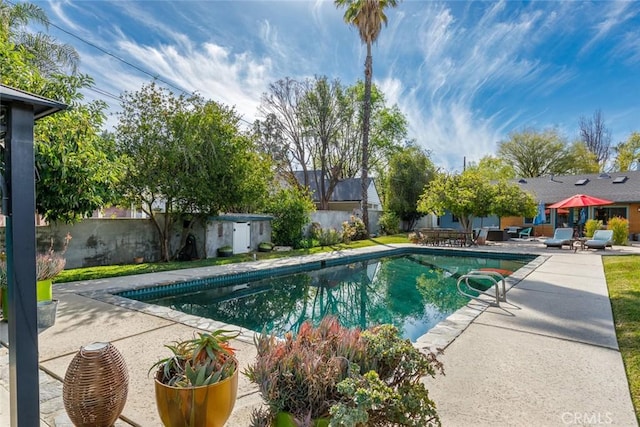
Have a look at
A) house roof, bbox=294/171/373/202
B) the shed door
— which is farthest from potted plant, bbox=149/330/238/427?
house roof, bbox=294/171/373/202

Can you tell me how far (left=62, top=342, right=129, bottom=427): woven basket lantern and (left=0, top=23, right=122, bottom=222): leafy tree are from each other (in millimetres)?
4651

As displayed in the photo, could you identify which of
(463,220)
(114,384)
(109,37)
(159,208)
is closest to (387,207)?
(463,220)

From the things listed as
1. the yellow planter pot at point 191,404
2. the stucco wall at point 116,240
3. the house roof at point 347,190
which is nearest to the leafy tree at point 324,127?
the house roof at point 347,190

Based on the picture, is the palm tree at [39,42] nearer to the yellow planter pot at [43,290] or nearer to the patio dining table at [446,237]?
the yellow planter pot at [43,290]

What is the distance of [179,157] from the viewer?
10.7m

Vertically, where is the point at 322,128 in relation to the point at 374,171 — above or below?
above

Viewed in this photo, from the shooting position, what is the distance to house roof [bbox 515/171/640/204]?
19.3 metres

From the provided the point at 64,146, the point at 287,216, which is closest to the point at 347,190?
the point at 287,216

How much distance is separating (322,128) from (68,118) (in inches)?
780

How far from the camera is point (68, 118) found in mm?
6082

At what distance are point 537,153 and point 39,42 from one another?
34885 mm

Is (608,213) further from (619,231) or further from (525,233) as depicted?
(619,231)

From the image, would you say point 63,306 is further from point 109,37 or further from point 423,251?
point 423,251

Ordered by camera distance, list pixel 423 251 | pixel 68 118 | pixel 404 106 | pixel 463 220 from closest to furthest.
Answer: pixel 68 118, pixel 423 251, pixel 463 220, pixel 404 106
